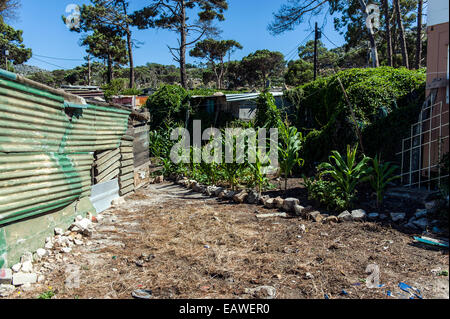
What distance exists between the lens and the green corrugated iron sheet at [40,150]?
3061mm

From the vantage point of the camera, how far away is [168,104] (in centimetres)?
1375

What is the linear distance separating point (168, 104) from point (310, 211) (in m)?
10.1

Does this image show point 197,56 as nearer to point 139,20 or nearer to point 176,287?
point 139,20

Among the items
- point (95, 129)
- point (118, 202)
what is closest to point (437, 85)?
point (95, 129)

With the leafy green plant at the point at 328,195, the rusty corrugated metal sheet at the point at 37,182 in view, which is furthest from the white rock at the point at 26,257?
the leafy green plant at the point at 328,195

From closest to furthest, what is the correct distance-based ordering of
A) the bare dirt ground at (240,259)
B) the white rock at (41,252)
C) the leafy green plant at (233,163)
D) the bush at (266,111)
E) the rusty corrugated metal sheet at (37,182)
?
the bare dirt ground at (240,259)
the rusty corrugated metal sheet at (37,182)
the white rock at (41,252)
the leafy green plant at (233,163)
the bush at (266,111)

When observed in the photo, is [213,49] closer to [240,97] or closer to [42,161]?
[240,97]

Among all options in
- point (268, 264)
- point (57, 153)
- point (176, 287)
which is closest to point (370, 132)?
point (268, 264)

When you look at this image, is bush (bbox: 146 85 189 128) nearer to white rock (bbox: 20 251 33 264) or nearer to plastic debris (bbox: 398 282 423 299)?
white rock (bbox: 20 251 33 264)

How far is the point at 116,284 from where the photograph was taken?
2.97m

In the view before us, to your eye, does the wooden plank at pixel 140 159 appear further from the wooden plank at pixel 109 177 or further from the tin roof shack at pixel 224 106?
the tin roof shack at pixel 224 106

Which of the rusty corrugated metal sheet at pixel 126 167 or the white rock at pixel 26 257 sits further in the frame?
the rusty corrugated metal sheet at pixel 126 167


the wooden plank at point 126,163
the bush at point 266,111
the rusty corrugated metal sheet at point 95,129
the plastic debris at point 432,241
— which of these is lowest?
the plastic debris at point 432,241

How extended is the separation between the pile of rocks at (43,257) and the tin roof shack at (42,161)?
0.30ft
